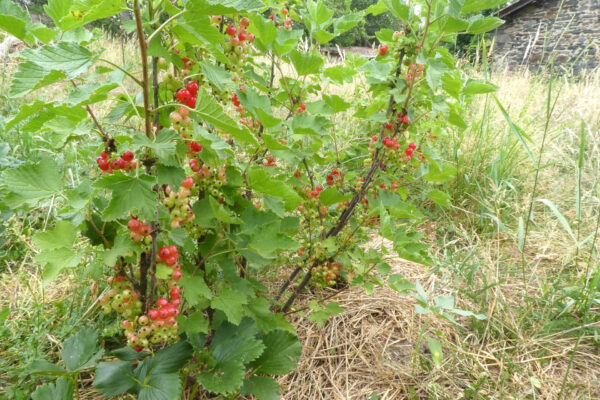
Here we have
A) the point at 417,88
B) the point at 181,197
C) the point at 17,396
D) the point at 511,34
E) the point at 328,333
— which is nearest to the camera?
the point at 181,197

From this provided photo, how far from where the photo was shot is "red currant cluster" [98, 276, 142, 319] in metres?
0.84

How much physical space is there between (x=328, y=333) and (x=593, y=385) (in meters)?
1.02

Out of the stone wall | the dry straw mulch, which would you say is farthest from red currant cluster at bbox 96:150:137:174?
the stone wall

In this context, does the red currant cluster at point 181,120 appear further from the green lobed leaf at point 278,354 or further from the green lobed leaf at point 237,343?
the green lobed leaf at point 278,354

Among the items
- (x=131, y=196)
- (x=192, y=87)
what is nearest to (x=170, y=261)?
(x=131, y=196)

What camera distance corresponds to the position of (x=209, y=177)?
94 centimetres

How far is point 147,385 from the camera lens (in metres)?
0.86

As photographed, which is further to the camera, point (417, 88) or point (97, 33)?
point (417, 88)

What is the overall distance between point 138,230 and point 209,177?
232 millimetres

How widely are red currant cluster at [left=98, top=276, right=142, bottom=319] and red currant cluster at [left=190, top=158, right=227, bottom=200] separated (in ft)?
1.04

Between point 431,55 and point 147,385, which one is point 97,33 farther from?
point 431,55

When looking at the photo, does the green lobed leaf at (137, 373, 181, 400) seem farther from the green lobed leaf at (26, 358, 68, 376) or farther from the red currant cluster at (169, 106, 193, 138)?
the red currant cluster at (169, 106, 193, 138)

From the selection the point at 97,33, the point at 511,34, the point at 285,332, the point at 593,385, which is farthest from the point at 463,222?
the point at 511,34

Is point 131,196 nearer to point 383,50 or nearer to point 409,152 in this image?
point 409,152
